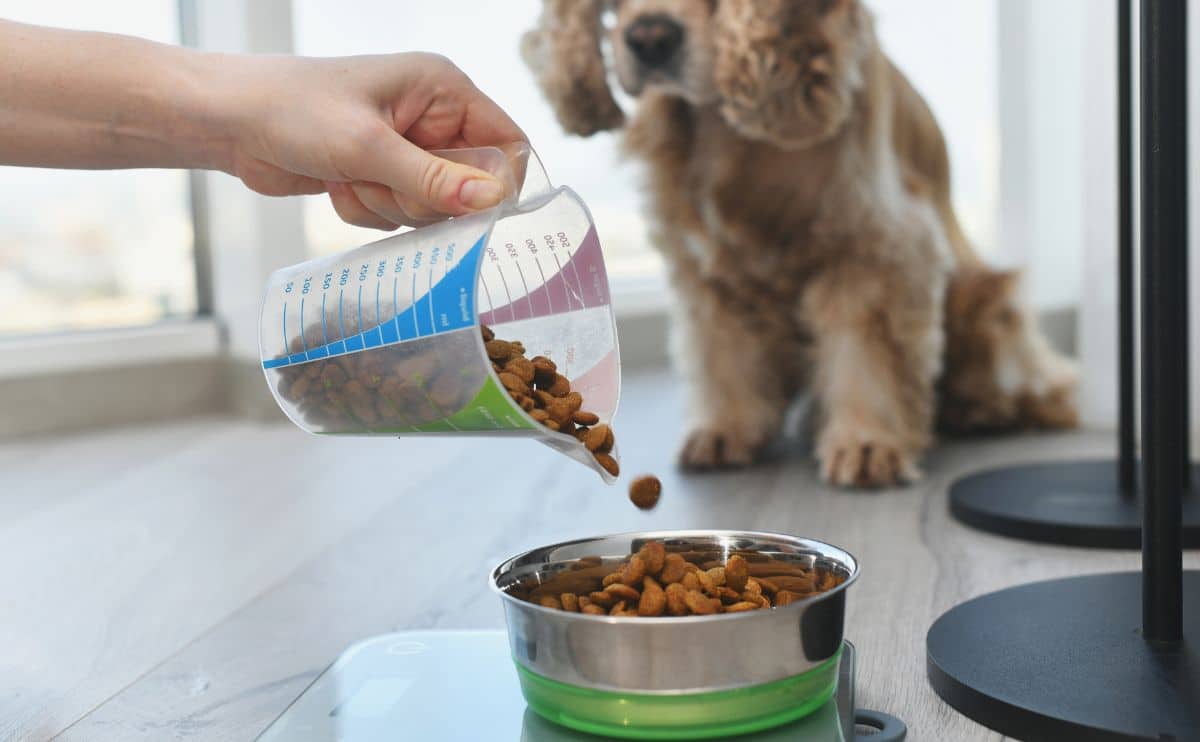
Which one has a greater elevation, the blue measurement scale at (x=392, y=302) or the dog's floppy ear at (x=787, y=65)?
the dog's floppy ear at (x=787, y=65)

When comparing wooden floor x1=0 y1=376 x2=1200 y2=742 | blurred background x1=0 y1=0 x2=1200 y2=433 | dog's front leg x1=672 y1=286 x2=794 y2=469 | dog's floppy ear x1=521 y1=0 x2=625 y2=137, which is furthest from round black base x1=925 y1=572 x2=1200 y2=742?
blurred background x1=0 y1=0 x2=1200 y2=433

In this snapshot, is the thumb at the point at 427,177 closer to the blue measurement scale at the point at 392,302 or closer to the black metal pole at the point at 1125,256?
the blue measurement scale at the point at 392,302

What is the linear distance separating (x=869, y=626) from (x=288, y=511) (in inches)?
36.3

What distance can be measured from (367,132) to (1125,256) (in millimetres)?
1045

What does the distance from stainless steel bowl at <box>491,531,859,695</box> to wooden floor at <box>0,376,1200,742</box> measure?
6.4 inches

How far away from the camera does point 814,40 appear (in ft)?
5.91

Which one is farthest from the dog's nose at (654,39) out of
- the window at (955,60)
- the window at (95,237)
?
the window at (955,60)

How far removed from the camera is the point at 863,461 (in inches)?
74.0

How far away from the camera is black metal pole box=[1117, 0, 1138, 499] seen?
1.56 meters

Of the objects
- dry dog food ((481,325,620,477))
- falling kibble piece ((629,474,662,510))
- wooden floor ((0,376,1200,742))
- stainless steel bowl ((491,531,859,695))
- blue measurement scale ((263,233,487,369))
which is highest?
blue measurement scale ((263,233,487,369))

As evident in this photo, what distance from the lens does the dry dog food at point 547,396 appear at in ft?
3.06

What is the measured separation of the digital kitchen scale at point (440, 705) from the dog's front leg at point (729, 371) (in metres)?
1.01

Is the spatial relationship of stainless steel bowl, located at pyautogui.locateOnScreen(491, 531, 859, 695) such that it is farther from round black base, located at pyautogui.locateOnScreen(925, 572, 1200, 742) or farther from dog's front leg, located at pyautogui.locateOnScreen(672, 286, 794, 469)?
dog's front leg, located at pyautogui.locateOnScreen(672, 286, 794, 469)

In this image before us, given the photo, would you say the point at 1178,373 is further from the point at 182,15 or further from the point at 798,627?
the point at 182,15
